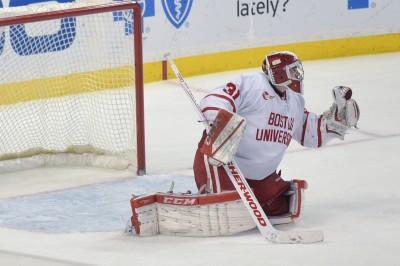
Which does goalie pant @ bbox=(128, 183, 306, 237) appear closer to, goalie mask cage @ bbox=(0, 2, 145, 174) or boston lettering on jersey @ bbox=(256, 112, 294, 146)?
boston lettering on jersey @ bbox=(256, 112, 294, 146)

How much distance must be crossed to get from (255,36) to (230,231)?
380cm

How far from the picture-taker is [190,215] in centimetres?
443

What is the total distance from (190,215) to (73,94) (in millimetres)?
1680

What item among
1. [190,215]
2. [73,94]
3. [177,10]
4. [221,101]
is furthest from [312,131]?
[177,10]

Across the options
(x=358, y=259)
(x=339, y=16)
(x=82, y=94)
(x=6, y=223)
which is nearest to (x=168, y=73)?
(x=339, y=16)

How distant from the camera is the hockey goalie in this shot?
4395 millimetres

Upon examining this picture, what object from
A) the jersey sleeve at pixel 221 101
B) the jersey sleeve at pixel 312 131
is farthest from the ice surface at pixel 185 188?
the jersey sleeve at pixel 221 101

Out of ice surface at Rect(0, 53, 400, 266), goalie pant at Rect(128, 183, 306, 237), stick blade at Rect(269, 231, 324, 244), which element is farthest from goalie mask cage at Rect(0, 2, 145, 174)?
stick blade at Rect(269, 231, 324, 244)

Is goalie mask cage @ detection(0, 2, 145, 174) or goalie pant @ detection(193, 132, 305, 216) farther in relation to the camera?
goalie mask cage @ detection(0, 2, 145, 174)

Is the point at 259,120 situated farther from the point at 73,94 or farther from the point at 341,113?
the point at 73,94

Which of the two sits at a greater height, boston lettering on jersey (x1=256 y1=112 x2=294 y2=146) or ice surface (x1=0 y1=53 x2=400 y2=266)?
boston lettering on jersey (x1=256 y1=112 x2=294 y2=146)

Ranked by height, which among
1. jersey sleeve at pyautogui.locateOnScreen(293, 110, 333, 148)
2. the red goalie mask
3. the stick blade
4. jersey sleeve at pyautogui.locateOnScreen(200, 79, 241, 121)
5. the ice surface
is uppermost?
the red goalie mask

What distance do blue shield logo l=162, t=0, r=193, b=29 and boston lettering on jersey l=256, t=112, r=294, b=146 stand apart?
3089 millimetres

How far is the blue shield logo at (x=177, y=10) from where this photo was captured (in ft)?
25.0
